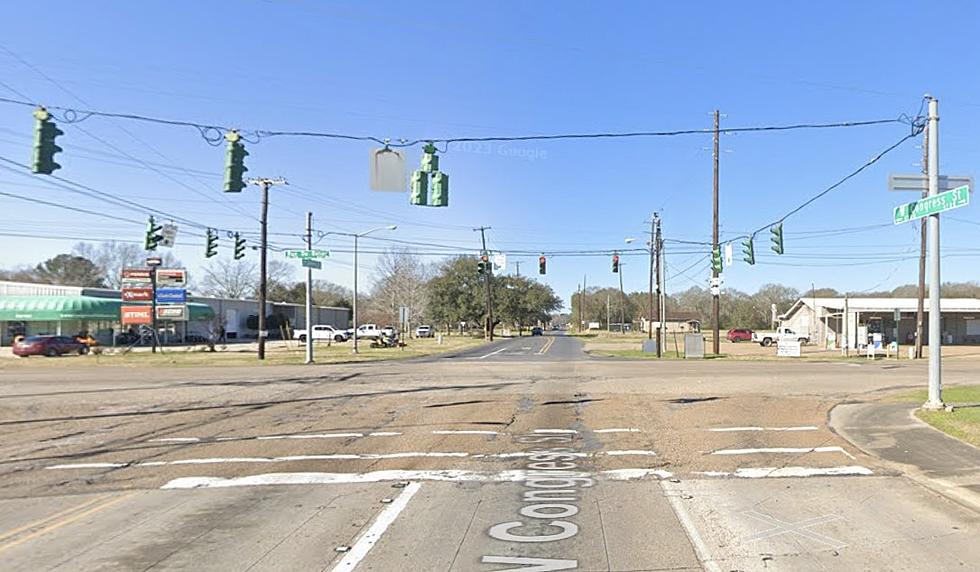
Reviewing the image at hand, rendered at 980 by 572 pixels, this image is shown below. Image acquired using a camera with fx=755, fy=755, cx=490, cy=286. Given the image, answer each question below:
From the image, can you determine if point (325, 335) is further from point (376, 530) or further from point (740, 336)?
point (376, 530)

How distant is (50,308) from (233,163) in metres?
50.2

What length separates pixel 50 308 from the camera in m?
58.9

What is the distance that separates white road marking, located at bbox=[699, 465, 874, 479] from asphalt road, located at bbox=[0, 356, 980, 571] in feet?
0.16

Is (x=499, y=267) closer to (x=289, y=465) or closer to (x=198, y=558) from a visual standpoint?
(x=289, y=465)

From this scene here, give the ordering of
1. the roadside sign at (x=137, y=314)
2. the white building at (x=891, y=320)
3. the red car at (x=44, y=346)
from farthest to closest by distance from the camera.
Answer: the white building at (x=891, y=320), the roadside sign at (x=137, y=314), the red car at (x=44, y=346)

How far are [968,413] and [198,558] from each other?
46.4 feet

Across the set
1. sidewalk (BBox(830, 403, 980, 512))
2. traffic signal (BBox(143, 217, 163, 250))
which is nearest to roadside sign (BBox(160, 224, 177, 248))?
traffic signal (BBox(143, 217, 163, 250))

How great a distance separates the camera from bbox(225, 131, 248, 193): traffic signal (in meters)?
17.6

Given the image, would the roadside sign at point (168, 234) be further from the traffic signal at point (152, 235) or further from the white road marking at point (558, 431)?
the white road marking at point (558, 431)

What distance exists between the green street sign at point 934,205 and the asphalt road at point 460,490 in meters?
4.41

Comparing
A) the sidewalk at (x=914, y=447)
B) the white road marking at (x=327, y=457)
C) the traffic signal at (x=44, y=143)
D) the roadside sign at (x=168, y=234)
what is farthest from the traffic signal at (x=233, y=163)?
the roadside sign at (x=168, y=234)

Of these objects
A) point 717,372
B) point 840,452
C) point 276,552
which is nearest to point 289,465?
point 276,552

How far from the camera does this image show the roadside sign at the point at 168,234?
3297 cm

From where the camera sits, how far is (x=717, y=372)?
28812 mm
